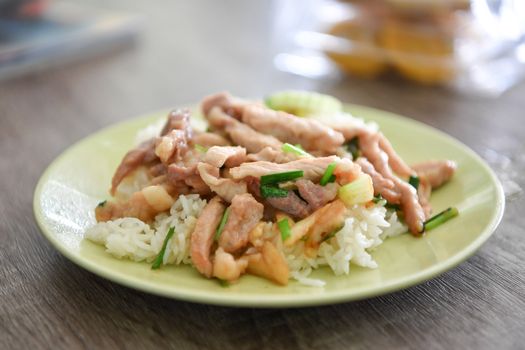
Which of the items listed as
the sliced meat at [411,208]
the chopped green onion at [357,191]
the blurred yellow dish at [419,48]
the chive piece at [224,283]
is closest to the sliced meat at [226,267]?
the chive piece at [224,283]

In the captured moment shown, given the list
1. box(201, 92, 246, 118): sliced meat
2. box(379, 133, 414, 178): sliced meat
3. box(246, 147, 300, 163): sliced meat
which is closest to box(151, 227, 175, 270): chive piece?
box(246, 147, 300, 163): sliced meat

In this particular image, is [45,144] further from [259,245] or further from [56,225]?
[259,245]

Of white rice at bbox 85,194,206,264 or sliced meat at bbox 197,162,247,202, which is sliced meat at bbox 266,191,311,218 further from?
white rice at bbox 85,194,206,264

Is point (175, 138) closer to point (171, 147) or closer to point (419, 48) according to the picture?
point (171, 147)

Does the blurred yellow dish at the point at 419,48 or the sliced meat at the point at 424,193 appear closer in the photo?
the sliced meat at the point at 424,193

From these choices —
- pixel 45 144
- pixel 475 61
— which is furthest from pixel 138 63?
pixel 475 61

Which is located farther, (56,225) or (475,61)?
(475,61)

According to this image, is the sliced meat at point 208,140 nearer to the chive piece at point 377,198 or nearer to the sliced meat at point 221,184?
the sliced meat at point 221,184
